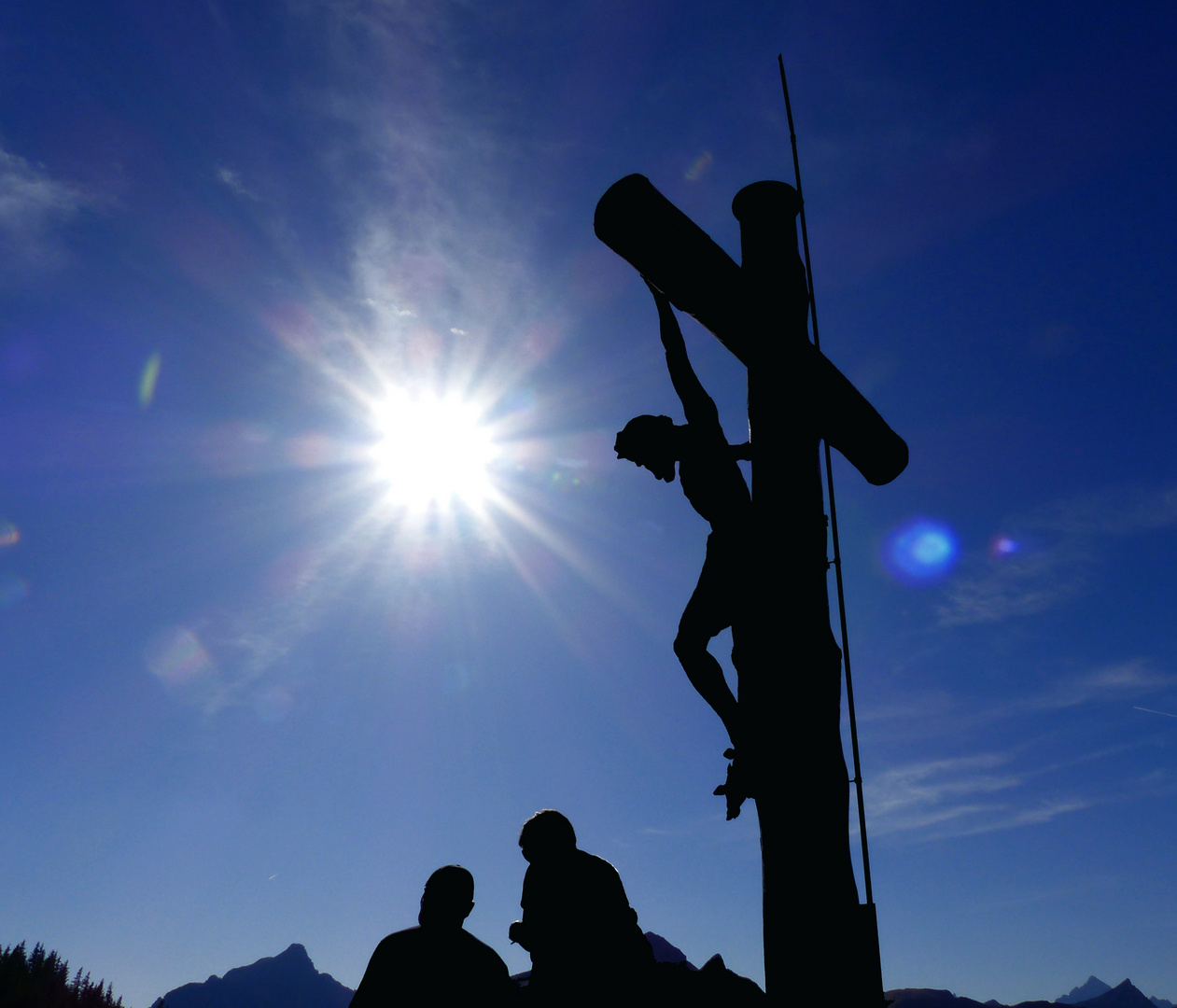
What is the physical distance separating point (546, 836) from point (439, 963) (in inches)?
25.6

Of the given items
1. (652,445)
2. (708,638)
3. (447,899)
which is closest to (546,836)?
(447,899)

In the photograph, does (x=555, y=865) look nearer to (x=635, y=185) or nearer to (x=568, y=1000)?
(x=568, y=1000)

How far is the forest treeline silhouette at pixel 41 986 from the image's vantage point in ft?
131

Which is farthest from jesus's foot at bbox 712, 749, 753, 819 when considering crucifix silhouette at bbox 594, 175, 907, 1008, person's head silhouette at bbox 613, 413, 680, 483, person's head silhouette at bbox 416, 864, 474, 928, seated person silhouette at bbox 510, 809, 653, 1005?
person's head silhouette at bbox 613, 413, 680, 483

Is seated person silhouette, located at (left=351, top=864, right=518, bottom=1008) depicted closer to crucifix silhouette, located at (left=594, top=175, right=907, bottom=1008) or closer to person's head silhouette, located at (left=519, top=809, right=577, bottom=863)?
person's head silhouette, located at (left=519, top=809, right=577, bottom=863)

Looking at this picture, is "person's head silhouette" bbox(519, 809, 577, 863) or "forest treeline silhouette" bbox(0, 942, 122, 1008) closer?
"person's head silhouette" bbox(519, 809, 577, 863)

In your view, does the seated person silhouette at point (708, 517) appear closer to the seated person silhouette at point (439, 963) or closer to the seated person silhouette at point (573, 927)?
the seated person silhouette at point (573, 927)

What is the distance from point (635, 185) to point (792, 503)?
1.78m

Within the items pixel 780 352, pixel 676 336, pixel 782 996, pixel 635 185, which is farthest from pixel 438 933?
pixel 635 185

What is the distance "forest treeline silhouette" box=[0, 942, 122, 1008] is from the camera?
131 feet

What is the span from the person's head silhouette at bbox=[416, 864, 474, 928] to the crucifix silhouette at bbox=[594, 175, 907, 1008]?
121cm

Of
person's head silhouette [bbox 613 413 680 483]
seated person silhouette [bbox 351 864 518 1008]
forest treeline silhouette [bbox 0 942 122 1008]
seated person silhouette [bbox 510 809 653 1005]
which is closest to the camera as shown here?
seated person silhouette [bbox 510 809 653 1005]

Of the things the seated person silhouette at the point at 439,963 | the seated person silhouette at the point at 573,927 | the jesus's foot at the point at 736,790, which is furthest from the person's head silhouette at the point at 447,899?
the jesus's foot at the point at 736,790

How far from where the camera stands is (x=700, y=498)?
3.70m
